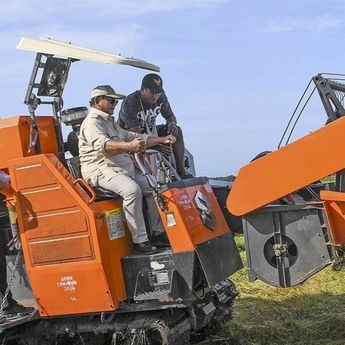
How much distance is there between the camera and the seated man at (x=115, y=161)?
5.77 metres

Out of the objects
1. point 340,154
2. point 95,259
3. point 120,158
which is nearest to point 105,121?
point 120,158

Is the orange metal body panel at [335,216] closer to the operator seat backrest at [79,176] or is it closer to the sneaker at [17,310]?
the operator seat backrest at [79,176]

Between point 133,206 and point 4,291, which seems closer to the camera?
point 133,206

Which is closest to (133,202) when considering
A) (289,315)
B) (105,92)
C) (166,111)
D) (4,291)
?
(105,92)

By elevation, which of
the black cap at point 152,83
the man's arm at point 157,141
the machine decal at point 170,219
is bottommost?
the machine decal at point 170,219

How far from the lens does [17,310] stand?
611 cm

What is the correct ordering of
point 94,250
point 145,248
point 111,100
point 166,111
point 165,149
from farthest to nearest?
point 166,111
point 165,149
point 111,100
point 145,248
point 94,250

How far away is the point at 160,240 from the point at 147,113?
61.4 inches

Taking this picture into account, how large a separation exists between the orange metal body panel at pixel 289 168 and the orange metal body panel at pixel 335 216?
0.67 feet

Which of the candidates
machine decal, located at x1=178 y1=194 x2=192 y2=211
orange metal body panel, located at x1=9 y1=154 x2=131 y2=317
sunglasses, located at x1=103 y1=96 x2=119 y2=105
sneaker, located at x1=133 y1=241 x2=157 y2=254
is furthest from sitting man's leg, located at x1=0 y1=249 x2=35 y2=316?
sunglasses, located at x1=103 y1=96 x2=119 y2=105

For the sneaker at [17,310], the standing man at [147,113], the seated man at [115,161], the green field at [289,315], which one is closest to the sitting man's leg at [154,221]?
the seated man at [115,161]

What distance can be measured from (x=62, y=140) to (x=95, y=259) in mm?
1315

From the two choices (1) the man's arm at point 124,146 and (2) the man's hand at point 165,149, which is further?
(2) the man's hand at point 165,149

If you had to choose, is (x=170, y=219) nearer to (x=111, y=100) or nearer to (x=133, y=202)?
(x=133, y=202)
